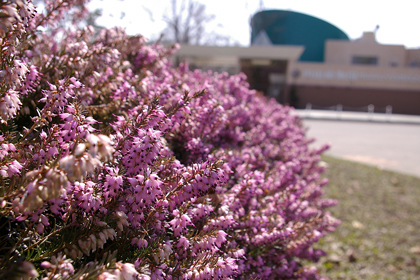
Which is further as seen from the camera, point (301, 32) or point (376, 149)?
point (301, 32)

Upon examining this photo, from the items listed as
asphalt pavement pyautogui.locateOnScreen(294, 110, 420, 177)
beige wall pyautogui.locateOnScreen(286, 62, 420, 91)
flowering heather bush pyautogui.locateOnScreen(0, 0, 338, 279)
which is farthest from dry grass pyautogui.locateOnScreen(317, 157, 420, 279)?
beige wall pyautogui.locateOnScreen(286, 62, 420, 91)

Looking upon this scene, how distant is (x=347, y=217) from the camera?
6.48 m

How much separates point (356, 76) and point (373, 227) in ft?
118

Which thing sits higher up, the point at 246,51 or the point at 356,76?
the point at 246,51

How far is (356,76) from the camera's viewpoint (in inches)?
1506

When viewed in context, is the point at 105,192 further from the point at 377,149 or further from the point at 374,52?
the point at 374,52

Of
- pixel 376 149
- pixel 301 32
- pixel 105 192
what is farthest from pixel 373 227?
pixel 301 32

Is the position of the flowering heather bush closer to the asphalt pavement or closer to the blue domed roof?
the asphalt pavement

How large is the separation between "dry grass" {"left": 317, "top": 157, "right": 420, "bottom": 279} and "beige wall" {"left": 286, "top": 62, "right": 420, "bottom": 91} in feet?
100.0

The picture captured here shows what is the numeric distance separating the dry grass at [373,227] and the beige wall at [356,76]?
30.5 meters

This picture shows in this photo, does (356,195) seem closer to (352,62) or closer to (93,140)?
(93,140)

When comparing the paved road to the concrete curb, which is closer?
the paved road

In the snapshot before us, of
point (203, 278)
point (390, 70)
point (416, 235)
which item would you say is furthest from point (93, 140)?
point (390, 70)

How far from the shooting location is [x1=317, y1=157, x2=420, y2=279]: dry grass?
4738mm
